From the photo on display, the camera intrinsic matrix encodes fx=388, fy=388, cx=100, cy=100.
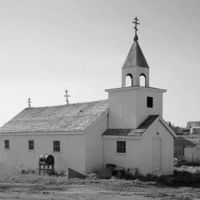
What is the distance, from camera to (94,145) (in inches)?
1044

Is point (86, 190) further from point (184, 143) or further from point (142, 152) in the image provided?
point (184, 143)

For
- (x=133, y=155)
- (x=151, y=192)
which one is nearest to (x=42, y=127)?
(x=133, y=155)

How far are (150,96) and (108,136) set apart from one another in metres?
3.98

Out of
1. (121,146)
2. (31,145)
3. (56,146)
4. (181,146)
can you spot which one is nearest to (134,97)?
(121,146)

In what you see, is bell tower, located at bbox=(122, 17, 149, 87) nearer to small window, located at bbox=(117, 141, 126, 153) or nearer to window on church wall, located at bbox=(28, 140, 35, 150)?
small window, located at bbox=(117, 141, 126, 153)

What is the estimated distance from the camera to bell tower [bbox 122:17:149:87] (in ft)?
86.2

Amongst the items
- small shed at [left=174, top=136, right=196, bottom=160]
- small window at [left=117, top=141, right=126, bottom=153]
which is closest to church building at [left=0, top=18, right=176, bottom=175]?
small window at [left=117, top=141, right=126, bottom=153]

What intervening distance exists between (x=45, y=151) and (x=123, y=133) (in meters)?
6.87

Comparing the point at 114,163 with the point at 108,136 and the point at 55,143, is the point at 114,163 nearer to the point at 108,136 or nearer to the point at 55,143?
the point at 108,136

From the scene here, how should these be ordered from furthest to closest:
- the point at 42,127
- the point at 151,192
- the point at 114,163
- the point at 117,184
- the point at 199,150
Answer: the point at 199,150, the point at 42,127, the point at 114,163, the point at 117,184, the point at 151,192

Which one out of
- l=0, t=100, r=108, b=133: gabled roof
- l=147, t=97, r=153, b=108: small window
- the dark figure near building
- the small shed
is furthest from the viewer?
the small shed

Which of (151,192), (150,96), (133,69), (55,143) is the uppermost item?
(133,69)

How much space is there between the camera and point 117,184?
70.3 ft

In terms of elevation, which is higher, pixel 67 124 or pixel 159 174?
pixel 67 124
